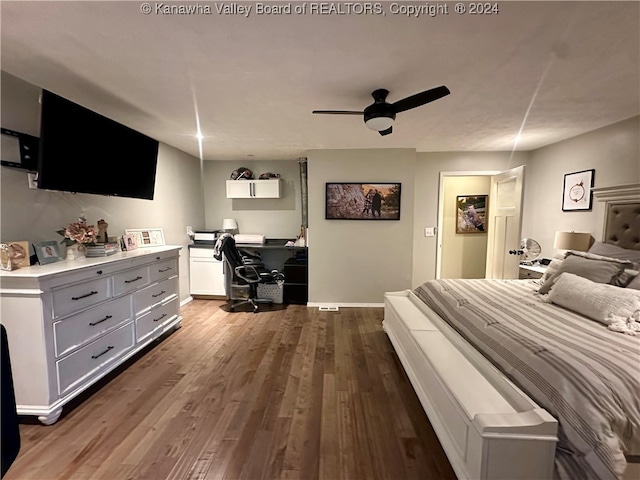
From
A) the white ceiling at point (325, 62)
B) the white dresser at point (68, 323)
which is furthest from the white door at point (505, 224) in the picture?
the white dresser at point (68, 323)

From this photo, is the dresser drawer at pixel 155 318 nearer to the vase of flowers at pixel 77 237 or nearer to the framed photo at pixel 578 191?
the vase of flowers at pixel 77 237

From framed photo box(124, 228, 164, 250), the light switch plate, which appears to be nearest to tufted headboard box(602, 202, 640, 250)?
framed photo box(124, 228, 164, 250)

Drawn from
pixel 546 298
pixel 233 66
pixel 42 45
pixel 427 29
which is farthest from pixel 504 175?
pixel 42 45

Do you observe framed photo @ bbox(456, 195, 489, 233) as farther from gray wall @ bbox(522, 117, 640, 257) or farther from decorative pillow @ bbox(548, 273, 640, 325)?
decorative pillow @ bbox(548, 273, 640, 325)

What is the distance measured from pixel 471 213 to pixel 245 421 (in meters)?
4.83

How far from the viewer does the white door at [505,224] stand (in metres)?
3.58

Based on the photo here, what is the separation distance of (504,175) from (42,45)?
4.78 metres

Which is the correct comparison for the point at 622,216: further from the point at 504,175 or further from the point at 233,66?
the point at 233,66

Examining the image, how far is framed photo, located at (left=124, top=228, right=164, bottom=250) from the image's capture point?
3.28 m

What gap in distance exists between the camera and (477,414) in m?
1.30

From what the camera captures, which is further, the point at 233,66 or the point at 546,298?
the point at 546,298

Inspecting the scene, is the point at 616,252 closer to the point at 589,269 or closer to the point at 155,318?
the point at 589,269

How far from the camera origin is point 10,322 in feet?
5.89

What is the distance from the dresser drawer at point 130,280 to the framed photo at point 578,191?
4815 millimetres
